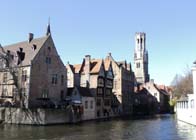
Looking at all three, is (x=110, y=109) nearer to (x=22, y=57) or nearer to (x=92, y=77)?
(x=92, y=77)

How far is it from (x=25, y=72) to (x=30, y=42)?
352 inches

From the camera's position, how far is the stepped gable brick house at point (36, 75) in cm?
5441

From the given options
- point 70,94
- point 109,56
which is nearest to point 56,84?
point 70,94

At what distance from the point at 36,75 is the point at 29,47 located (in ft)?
24.1

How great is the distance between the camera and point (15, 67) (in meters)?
55.9

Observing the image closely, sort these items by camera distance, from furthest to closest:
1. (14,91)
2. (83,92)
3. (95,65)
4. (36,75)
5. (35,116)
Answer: (95,65) < (83,92) < (14,91) < (36,75) < (35,116)

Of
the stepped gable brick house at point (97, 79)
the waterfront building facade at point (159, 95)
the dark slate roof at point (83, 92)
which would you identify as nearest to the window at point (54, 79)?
the dark slate roof at point (83, 92)

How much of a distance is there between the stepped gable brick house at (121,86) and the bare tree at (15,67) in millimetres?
31162

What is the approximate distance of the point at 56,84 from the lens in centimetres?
5978

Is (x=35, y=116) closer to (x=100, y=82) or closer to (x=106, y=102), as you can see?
(x=100, y=82)

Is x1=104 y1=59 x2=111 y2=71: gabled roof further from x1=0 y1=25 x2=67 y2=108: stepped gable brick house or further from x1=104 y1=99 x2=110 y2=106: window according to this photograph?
x1=0 y1=25 x2=67 y2=108: stepped gable brick house

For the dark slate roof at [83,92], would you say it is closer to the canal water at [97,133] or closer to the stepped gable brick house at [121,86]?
the stepped gable brick house at [121,86]

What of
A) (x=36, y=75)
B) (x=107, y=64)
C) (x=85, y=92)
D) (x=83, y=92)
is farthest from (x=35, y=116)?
(x=107, y=64)

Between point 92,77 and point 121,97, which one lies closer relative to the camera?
point 92,77
